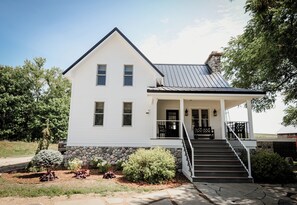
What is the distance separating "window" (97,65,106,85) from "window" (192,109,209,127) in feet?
22.0

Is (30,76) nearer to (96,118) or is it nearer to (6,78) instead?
(6,78)

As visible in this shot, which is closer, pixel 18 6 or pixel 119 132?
pixel 18 6

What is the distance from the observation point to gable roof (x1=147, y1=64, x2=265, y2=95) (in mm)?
11578

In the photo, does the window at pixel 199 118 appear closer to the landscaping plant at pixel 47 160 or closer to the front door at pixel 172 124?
the front door at pixel 172 124

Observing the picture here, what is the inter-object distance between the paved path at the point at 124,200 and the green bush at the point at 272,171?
12.3ft

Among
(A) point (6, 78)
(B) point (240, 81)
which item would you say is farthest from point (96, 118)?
(A) point (6, 78)

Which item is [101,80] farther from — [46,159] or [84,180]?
[84,180]

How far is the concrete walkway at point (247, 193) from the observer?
6156mm

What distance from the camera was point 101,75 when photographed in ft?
44.9

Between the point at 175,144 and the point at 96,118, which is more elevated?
the point at 96,118

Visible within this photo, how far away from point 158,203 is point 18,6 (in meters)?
11.0

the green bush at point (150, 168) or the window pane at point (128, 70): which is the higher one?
the window pane at point (128, 70)

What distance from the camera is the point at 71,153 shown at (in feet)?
41.1

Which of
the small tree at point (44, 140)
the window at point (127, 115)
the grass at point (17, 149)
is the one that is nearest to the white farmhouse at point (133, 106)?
the window at point (127, 115)
